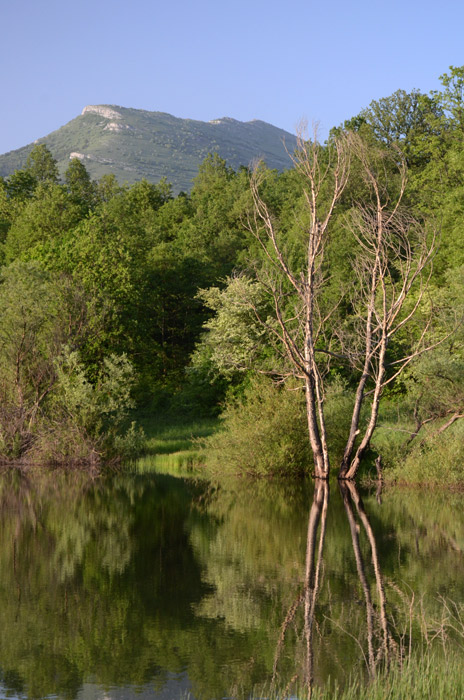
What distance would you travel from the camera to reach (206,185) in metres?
87.6

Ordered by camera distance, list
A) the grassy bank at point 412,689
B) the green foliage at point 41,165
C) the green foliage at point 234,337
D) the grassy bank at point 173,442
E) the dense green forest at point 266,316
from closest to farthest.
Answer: the grassy bank at point 412,689 < the dense green forest at point 266,316 < the grassy bank at point 173,442 < the green foliage at point 234,337 < the green foliage at point 41,165

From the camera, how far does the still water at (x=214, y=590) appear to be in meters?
9.84

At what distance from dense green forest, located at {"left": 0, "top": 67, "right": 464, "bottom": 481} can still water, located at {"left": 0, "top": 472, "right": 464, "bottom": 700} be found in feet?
17.6

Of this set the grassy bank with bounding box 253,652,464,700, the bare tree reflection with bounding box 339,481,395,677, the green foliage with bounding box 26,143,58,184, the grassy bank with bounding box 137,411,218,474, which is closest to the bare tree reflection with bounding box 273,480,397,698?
the bare tree reflection with bounding box 339,481,395,677

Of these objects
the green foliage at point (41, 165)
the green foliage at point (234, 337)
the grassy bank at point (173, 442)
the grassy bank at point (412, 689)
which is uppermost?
the green foliage at point (41, 165)

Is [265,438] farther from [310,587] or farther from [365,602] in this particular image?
[365,602]

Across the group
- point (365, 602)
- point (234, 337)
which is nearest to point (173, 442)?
point (234, 337)

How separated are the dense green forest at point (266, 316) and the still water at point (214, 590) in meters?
5.35

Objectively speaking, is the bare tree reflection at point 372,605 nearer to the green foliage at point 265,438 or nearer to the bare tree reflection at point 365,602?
the bare tree reflection at point 365,602

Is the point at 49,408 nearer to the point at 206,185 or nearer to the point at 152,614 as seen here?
the point at 152,614

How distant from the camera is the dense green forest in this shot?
96.0 ft

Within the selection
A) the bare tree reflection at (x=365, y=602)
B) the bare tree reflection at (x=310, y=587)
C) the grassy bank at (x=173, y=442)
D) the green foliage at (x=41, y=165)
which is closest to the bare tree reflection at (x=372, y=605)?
the bare tree reflection at (x=365, y=602)

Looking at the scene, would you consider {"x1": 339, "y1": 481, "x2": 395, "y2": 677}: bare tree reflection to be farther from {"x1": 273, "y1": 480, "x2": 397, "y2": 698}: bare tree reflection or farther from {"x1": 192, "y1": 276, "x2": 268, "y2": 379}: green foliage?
{"x1": 192, "y1": 276, "x2": 268, "y2": 379}: green foliage

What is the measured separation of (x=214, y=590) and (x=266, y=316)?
32859 millimetres
